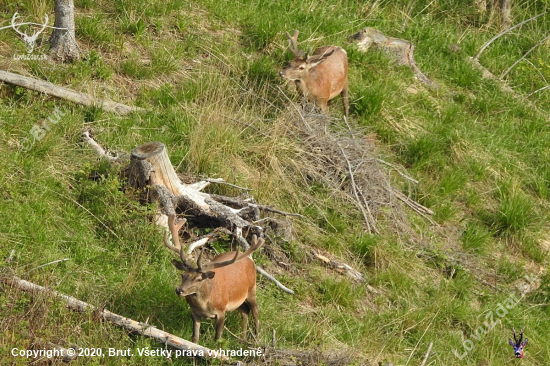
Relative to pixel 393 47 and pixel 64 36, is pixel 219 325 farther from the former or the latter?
pixel 393 47

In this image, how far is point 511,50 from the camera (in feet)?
41.6

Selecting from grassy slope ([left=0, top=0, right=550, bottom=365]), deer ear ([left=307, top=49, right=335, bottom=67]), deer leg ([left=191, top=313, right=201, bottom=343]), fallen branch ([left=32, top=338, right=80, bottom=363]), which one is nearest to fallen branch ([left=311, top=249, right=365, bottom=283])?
grassy slope ([left=0, top=0, right=550, bottom=365])

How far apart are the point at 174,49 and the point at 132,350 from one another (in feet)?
16.6

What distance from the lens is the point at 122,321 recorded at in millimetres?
6141

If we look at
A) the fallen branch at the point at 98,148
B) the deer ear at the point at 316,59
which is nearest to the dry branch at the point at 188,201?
the fallen branch at the point at 98,148

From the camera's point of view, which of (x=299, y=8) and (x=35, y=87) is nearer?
(x=35, y=87)

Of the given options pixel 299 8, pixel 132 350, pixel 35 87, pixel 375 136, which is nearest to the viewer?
pixel 132 350

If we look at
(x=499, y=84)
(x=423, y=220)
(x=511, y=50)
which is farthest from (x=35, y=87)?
(x=511, y=50)

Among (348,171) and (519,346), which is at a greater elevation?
(348,171)

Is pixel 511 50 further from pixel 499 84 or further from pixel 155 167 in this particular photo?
pixel 155 167

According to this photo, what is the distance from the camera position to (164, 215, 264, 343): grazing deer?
19.6 feet

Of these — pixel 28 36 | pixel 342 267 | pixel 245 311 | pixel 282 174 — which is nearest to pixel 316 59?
pixel 282 174

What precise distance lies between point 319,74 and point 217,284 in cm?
404

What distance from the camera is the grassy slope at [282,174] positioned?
688 centimetres
